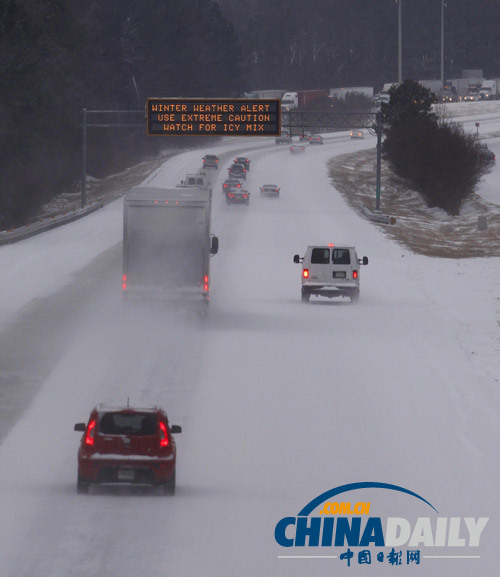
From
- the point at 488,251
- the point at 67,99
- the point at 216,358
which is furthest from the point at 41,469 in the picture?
the point at 67,99

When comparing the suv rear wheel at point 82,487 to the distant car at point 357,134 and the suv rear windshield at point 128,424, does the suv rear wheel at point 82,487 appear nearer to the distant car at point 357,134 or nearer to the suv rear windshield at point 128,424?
the suv rear windshield at point 128,424

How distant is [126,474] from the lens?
47.1ft

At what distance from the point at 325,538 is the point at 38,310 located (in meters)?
22.2

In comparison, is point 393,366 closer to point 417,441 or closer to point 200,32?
point 417,441

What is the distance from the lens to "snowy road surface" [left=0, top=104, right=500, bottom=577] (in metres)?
13.1

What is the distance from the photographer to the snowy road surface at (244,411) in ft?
42.9

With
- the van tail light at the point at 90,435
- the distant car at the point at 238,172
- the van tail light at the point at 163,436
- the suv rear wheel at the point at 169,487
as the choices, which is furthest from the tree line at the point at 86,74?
the van tail light at the point at 163,436

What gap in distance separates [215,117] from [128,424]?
1477 inches

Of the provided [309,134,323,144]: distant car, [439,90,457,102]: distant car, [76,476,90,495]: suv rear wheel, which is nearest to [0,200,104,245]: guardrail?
[76,476,90,495]: suv rear wheel

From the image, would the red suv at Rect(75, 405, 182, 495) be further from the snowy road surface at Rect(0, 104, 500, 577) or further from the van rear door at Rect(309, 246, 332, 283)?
the van rear door at Rect(309, 246, 332, 283)

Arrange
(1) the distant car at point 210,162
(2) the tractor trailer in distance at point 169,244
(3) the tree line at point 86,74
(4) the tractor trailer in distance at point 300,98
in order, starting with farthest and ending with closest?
(4) the tractor trailer in distance at point 300,98, (1) the distant car at point 210,162, (3) the tree line at point 86,74, (2) the tractor trailer in distance at point 169,244

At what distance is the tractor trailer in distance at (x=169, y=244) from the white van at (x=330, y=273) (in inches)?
281

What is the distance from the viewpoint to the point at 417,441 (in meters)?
18.2

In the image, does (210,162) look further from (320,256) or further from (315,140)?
(320,256)
